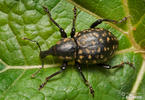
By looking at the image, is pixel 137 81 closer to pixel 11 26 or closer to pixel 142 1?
pixel 142 1

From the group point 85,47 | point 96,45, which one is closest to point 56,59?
point 85,47

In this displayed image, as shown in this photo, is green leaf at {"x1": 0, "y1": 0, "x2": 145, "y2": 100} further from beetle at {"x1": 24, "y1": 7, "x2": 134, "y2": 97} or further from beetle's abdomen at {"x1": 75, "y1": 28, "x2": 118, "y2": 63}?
beetle's abdomen at {"x1": 75, "y1": 28, "x2": 118, "y2": 63}

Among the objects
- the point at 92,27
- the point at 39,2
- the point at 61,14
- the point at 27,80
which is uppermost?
the point at 39,2

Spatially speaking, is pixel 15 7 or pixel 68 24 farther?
pixel 68 24

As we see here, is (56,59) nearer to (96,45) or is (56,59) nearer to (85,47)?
(85,47)

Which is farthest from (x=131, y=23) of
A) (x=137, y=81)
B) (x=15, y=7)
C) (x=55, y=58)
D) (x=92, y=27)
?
(x=15, y=7)

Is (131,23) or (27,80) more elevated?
(131,23)
